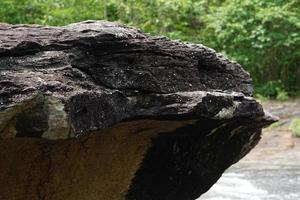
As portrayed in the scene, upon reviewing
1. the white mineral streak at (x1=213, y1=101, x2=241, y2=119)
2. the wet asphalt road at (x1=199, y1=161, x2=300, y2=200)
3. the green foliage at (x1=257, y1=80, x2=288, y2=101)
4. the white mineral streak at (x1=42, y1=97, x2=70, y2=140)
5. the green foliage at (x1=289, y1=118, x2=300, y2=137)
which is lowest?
the green foliage at (x1=257, y1=80, x2=288, y2=101)

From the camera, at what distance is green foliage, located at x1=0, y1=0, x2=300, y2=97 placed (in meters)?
18.9

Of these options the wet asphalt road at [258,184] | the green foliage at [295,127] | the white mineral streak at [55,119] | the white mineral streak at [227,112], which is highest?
the white mineral streak at [55,119]

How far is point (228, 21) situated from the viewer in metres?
19.5

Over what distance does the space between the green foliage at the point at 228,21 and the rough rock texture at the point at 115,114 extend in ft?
43.8

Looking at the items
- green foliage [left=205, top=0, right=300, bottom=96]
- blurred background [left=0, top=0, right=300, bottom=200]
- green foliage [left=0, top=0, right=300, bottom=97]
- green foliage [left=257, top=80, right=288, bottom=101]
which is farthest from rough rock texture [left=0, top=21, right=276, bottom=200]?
green foliage [left=257, top=80, right=288, bottom=101]

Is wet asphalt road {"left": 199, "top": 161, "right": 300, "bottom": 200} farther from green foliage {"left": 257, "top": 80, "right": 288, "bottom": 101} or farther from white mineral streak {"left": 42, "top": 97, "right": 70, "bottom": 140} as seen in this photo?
green foliage {"left": 257, "top": 80, "right": 288, "bottom": 101}

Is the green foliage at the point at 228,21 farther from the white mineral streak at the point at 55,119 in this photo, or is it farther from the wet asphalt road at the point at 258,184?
the white mineral streak at the point at 55,119

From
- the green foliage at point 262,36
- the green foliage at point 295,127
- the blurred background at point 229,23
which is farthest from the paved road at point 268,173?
the green foliage at point 262,36

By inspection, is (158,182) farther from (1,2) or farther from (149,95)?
(1,2)

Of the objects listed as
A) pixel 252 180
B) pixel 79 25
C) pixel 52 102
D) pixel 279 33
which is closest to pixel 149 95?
pixel 79 25

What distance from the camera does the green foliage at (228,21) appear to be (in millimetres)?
18922

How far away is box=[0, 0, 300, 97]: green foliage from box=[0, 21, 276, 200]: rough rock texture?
13341 millimetres

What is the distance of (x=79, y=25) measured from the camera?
4.54 m

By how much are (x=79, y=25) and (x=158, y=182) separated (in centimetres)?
166
